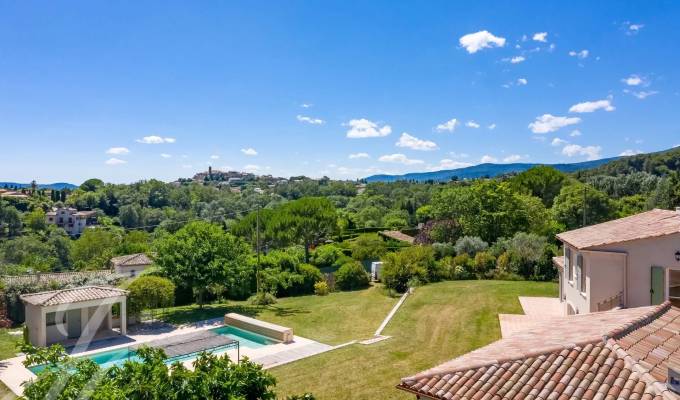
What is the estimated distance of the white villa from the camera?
2000cm

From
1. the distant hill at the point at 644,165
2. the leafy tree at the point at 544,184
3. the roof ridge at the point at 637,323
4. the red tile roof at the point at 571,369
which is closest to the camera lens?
the red tile roof at the point at 571,369

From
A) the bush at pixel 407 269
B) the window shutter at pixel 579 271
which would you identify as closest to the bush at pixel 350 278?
the bush at pixel 407 269

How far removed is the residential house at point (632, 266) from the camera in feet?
49.2

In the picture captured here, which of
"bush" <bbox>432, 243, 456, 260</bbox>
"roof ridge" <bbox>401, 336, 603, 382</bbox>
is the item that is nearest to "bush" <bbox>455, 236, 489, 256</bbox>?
"bush" <bbox>432, 243, 456, 260</bbox>

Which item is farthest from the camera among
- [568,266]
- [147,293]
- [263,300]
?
[263,300]

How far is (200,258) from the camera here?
24.3 m

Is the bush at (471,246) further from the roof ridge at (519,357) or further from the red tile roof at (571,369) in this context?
the roof ridge at (519,357)

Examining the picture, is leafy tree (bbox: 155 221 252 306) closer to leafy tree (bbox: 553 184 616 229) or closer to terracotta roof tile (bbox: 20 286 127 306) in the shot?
terracotta roof tile (bbox: 20 286 127 306)

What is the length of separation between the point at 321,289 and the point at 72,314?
50.2ft

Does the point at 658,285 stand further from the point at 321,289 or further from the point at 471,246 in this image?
the point at 321,289

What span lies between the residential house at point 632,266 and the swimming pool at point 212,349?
13.0 meters

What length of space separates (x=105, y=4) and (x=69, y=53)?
18.2ft

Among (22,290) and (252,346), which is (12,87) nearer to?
(22,290)

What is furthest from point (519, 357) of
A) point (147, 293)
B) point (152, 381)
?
point (147, 293)
